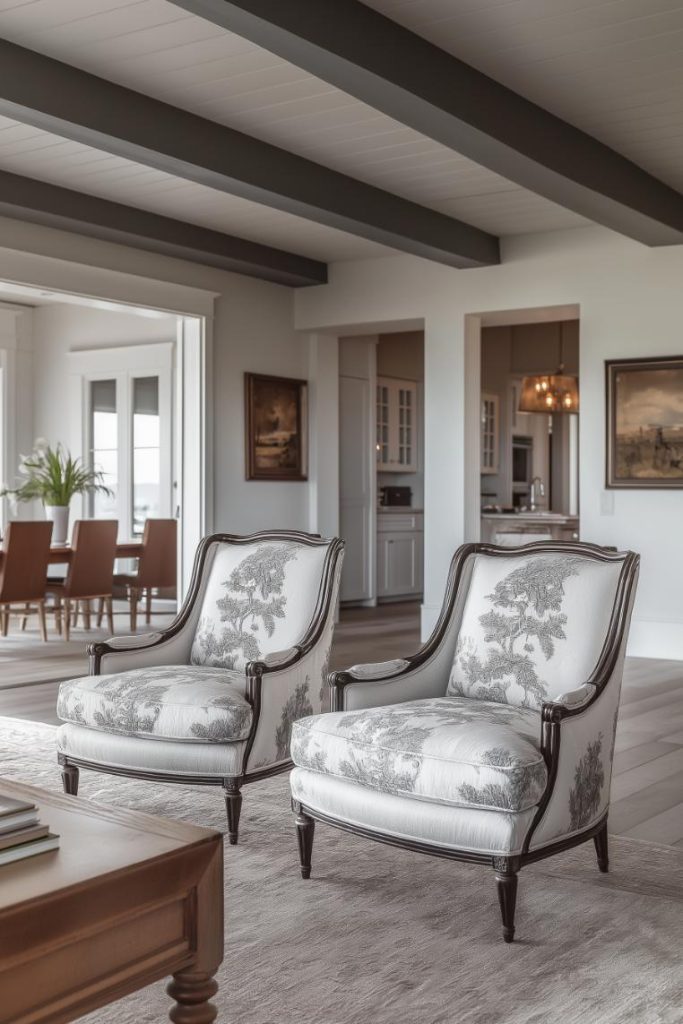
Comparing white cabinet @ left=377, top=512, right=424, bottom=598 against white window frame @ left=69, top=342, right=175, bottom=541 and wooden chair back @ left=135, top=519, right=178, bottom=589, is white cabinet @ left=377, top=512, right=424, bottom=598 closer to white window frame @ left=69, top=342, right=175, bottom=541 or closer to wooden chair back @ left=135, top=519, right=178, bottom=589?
white window frame @ left=69, top=342, right=175, bottom=541

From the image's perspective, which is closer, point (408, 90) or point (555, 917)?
point (555, 917)

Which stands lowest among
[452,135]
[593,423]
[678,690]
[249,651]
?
[678,690]

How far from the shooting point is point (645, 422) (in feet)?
23.6

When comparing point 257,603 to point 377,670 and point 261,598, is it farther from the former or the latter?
point 377,670

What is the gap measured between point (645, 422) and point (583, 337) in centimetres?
72

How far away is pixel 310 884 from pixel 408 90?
2.83 meters

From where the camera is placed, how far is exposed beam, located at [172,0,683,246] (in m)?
3.60

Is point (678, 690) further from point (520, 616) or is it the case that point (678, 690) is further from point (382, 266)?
point (382, 266)

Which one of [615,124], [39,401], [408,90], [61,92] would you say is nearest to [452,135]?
[408,90]

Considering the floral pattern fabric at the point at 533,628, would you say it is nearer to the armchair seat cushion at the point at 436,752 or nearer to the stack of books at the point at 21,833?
the armchair seat cushion at the point at 436,752

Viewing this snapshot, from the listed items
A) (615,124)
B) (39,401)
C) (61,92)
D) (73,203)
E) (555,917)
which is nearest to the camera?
(555,917)

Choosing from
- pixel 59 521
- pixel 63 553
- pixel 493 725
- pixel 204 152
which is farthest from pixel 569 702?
pixel 59 521

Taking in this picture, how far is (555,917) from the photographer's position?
269cm

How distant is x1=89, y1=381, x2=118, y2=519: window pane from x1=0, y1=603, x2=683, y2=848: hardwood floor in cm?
164
